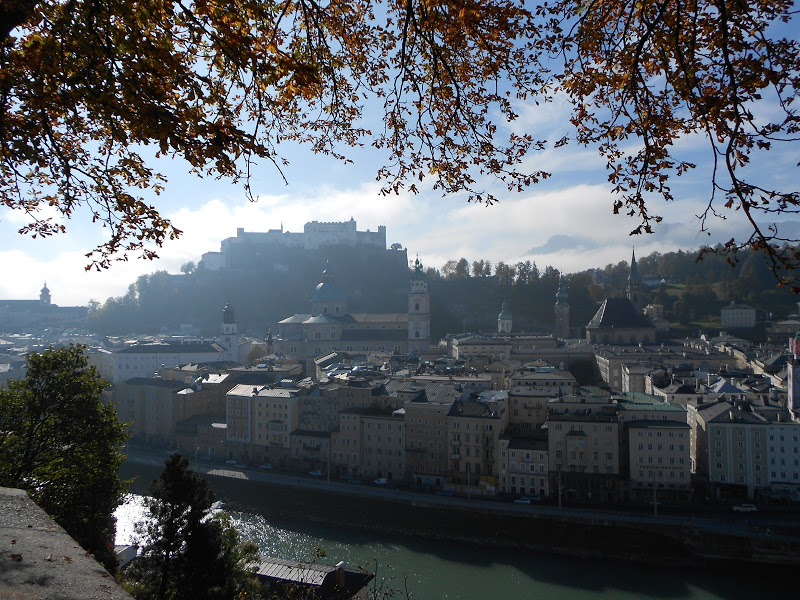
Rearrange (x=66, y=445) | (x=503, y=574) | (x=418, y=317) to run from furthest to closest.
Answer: (x=418, y=317) < (x=503, y=574) < (x=66, y=445)

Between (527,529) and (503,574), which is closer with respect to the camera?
(503,574)

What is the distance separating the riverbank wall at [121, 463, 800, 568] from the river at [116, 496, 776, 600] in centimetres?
34

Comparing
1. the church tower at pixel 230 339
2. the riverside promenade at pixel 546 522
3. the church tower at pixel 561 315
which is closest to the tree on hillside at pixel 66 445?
the riverside promenade at pixel 546 522

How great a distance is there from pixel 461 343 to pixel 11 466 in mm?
33108

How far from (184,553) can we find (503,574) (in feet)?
31.8

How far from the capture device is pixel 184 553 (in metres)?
7.87

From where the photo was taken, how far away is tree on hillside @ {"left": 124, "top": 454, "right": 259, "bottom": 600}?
24.0 feet

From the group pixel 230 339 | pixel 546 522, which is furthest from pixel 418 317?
pixel 546 522

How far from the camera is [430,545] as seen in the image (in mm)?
16906

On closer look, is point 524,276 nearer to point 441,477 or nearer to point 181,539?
point 441,477

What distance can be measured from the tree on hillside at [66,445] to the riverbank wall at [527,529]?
10.3 m

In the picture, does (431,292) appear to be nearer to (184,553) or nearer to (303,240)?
(303,240)

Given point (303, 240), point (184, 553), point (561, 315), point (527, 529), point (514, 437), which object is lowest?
point (527, 529)

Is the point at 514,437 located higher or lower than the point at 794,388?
lower
